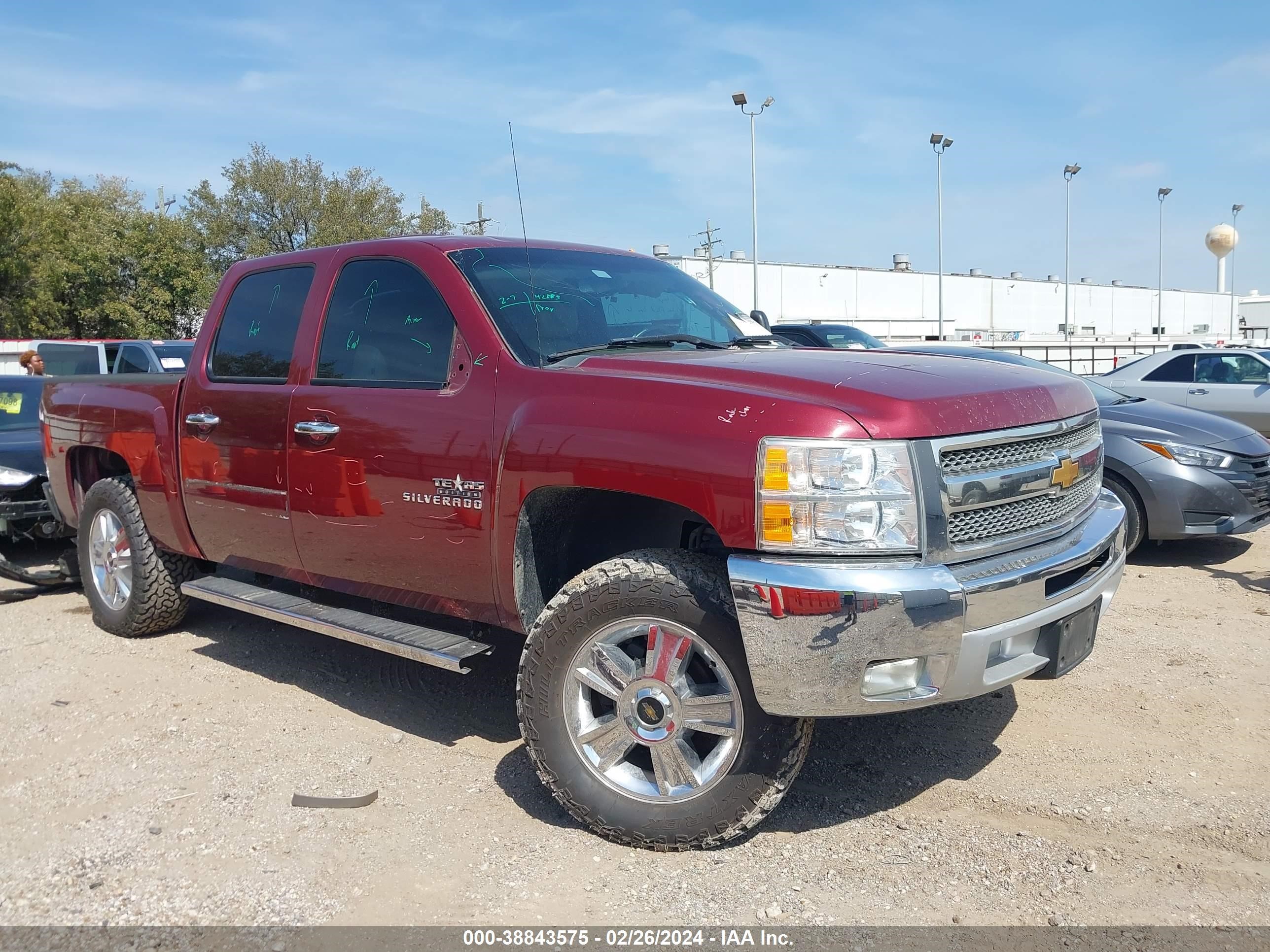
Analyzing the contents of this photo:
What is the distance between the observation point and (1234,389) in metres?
11.3

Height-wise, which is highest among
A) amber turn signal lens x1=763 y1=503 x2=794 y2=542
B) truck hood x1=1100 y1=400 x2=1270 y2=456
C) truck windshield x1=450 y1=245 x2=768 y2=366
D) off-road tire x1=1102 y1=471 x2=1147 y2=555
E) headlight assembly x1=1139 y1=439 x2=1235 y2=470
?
truck windshield x1=450 y1=245 x2=768 y2=366

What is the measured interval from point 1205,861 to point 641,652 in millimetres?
1796

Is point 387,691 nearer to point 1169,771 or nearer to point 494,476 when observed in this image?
point 494,476

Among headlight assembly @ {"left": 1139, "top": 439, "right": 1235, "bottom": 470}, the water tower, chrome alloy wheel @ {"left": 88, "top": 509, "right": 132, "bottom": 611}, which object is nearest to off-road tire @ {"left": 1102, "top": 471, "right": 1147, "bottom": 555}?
headlight assembly @ {"left": 1139, "top": 439, "right": 1235, "bottom": 470}

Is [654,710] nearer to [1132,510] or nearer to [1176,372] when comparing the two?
[1132,510]

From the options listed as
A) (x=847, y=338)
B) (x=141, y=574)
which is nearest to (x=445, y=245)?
(x=141, y=574)

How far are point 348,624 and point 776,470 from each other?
2.01 meters

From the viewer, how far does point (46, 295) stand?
3294cm

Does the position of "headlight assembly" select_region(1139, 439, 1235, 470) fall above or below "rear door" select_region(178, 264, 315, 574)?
below

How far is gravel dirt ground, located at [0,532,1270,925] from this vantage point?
2.92 meters

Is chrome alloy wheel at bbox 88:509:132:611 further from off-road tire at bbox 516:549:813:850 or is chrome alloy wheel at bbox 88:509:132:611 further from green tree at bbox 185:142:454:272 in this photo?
green tree at bbox 185:142:454:272

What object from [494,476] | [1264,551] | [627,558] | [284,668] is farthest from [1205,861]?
[1264,551]

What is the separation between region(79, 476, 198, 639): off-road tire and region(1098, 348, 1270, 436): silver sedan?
9455 millimetres

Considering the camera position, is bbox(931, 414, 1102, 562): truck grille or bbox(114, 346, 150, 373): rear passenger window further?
bbox(114, 346, 150, 373): rear passenger window
